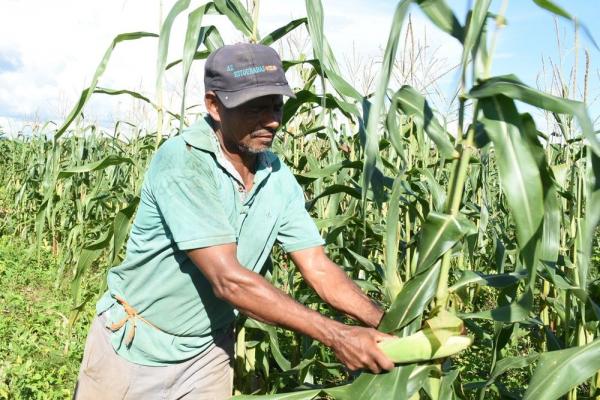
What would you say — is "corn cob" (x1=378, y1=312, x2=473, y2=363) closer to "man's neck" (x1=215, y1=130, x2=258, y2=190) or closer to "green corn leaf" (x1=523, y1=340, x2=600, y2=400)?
"green corn leaf" (x1=523, y1=340, x2=600, y2=400)

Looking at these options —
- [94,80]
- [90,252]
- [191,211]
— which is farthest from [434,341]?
[90,252]

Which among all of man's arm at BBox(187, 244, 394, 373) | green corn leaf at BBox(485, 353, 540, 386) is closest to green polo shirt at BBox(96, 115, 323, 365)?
man's arm at BBox(187, 244, 394, 373)

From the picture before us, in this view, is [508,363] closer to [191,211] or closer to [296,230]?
[296,230]

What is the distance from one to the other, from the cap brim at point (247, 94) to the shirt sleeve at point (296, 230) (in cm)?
55

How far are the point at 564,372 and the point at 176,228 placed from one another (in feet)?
4.24

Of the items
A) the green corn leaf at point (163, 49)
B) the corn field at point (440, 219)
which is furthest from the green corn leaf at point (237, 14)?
the green corn leaf at point (163, 49)

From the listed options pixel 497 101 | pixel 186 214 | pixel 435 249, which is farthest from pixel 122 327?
pixel 497 101

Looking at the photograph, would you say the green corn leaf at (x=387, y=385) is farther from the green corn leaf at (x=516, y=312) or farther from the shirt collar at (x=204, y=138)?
the shirt collar at (x=204, y=138)

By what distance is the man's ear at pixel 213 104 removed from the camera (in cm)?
238

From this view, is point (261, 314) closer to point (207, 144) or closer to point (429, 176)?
point (207, 144)

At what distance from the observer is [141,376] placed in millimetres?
2543

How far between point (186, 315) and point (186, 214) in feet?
1.79

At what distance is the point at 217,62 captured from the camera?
7.61 ft

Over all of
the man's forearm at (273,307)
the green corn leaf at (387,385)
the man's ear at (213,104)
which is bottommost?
the green corn leaf at (387,385)
